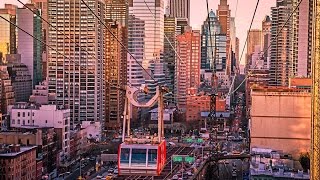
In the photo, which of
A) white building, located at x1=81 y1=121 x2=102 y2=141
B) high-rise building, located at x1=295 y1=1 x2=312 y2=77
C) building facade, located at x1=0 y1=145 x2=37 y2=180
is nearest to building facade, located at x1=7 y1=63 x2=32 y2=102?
white building, located at x1=81 y1=121 x2=102 y2=141

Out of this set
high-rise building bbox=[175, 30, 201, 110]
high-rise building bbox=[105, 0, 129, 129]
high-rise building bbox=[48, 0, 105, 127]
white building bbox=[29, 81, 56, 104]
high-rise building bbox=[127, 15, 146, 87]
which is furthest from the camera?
high-rise building bbox=[127, 15, 146, 87]

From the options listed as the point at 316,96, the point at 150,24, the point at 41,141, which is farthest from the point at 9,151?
the point at 150,24

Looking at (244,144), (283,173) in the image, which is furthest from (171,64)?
(283,173)

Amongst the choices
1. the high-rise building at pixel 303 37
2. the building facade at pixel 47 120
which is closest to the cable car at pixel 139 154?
the building facade at pixel 47 120

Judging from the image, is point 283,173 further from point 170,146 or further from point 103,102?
point 103,102

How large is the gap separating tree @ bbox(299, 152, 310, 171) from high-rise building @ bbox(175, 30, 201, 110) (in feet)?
68.3

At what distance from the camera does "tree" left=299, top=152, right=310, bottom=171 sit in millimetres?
11000

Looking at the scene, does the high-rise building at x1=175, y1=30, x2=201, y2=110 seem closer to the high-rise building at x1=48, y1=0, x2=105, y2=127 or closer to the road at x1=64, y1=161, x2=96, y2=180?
the high-rise building at x1=48, y1=0, x2=105, y2=127

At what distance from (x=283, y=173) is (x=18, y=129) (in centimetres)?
748

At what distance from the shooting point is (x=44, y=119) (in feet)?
55.1

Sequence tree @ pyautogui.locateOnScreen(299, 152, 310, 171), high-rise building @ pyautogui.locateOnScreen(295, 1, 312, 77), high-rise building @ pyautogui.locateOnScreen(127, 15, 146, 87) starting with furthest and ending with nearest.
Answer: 1. high-rise building @ pyautogui.locateOnScreen(127, 15, 146, 87)
2. high-rise building @ pyautogui.locateOnScreen(295, 1, 312, 77)
3. tree @ pyautogui.locateOnScreen(299, 152, 310, 171)

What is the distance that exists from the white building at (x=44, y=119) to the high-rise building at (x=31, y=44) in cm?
1452

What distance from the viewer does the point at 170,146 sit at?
66.6 feet

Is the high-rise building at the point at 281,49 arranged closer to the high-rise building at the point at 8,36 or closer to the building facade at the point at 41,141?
the high-rise building at the point at 8,36
